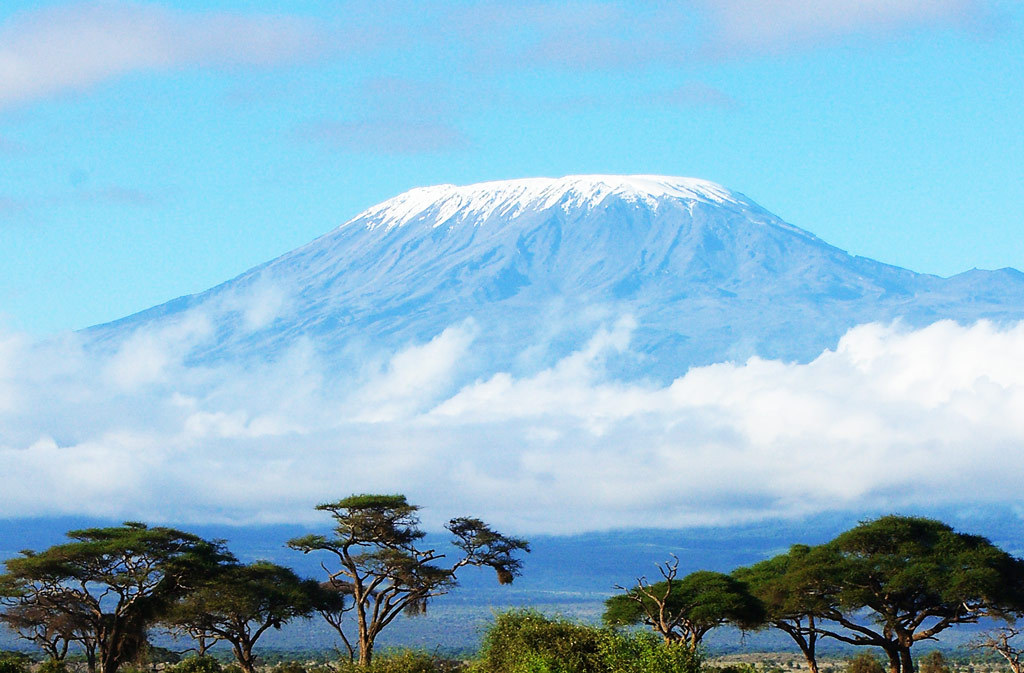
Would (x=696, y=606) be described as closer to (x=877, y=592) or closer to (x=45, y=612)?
(x=877, y=592)

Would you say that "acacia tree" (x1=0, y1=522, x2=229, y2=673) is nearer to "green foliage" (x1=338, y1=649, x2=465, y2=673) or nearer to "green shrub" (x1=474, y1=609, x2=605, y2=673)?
"green foliage" (x1=338, y1=649, x2=465, y2=673)

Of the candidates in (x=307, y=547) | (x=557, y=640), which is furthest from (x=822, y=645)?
(x=557, y=640)

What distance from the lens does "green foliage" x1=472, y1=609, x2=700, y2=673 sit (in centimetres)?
3456

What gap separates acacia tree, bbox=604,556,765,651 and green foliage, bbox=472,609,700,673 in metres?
21.9

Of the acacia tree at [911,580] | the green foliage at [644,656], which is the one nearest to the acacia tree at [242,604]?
the acacia tree at [911,580]

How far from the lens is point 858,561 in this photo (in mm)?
63219

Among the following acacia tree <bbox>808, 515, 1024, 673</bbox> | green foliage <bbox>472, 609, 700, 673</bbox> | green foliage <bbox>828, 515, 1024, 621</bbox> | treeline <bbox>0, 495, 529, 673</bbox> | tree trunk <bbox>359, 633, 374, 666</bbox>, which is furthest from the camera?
treeline <bbox>0, 495, 529, 673</bbox>

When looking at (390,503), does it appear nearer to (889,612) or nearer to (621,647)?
(889,612)

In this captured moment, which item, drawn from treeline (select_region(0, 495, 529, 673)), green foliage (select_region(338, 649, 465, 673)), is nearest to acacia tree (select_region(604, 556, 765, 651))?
treeline (select_region(0, 495, 529, 673))

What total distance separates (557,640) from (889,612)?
29.2 meters

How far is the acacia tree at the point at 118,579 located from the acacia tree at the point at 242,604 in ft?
2.98

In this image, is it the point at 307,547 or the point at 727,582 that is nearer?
the point at 727,582

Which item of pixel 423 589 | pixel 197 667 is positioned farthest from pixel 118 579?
pixel 423 589

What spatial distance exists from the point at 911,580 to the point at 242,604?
28764 mm
